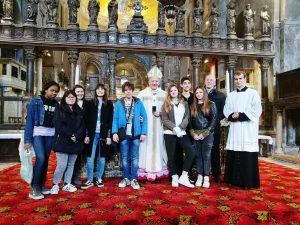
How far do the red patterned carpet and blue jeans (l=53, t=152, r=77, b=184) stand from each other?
0.93 feet

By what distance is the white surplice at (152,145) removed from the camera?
469 centimetres

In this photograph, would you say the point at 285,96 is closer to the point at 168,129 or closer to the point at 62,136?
the point at 168,129

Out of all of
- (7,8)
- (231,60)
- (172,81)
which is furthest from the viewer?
(172,81)

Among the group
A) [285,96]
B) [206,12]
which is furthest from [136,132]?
[206,12]

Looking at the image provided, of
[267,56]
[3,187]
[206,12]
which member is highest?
[206,12]

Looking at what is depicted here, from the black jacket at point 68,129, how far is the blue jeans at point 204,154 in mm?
1986

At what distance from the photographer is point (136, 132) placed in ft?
14.5

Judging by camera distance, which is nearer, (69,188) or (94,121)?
(69,188)

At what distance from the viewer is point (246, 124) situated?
→ 176 inches

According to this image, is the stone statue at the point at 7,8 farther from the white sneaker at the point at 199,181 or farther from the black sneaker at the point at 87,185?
the white sneaker at the point at 199,181

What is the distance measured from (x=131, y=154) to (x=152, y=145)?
434 millimetres

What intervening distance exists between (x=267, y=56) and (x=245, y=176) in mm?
6858

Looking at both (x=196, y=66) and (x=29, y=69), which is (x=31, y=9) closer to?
(x=29, y=69)

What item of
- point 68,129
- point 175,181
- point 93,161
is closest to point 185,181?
point 175,181
